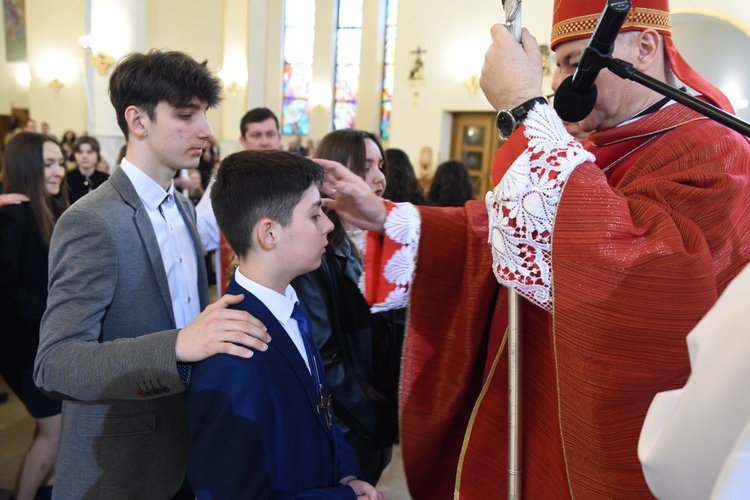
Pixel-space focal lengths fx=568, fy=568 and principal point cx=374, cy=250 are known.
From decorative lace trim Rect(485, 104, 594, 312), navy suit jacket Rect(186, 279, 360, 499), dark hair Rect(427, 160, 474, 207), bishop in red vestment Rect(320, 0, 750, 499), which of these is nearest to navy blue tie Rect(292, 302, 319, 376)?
navy suit jacket Rect(186, 279, 360, 499)

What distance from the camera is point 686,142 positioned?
3.97 feet

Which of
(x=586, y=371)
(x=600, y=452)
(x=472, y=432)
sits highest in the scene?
(x=586, y=371)

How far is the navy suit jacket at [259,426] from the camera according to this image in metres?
1.13

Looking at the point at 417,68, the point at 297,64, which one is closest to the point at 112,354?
the point at 417,68

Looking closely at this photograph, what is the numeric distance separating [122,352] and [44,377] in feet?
0.63

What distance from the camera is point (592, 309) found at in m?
1.05

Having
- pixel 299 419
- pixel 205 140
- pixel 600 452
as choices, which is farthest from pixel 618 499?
pixel 205 140

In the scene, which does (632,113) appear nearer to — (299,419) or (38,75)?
(299,419)

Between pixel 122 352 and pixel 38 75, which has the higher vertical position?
pixel 38 75

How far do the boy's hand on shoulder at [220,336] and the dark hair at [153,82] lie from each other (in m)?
0.69

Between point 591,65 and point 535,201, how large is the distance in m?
0.27

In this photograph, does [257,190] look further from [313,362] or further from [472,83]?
[472,83]

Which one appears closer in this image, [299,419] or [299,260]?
[299,419]

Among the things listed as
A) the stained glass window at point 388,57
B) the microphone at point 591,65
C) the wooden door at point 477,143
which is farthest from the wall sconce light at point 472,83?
the microphone at point 591,65
